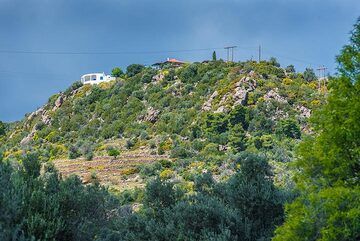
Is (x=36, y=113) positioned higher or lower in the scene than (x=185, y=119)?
higher

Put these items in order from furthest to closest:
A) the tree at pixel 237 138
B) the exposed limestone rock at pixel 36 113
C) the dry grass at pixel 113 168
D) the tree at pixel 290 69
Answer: the exposed limestone rock at pixel 36 113 < the tree at pixel 290 69 < the tree at pixel 237 138 < the dry grass at pixel 113 168

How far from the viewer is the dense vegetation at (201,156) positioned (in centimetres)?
1248

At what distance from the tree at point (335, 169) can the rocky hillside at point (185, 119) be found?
24.4m

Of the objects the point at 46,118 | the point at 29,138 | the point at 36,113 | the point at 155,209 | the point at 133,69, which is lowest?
the point at 155,209

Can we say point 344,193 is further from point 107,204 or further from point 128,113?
point 128,113

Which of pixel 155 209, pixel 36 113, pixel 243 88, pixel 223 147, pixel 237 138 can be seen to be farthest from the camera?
pixel 36 113

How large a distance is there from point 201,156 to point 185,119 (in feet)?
48.7

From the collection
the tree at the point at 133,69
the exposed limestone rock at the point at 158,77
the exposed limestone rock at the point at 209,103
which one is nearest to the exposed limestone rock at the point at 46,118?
the tree at the point at 133,69

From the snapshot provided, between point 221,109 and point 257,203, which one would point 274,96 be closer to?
point 221,109

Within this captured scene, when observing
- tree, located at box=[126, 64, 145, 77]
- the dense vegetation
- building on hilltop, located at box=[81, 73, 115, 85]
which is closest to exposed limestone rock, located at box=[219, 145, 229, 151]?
the dense vegetation

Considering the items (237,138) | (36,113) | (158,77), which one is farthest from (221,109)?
(36,113)

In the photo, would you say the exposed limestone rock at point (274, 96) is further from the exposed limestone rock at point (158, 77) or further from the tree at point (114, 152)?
the exposed limestone rock at point (158, 77)

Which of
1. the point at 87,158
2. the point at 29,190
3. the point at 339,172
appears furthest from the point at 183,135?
the point at 339,172

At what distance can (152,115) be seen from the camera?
75875 millimetres
